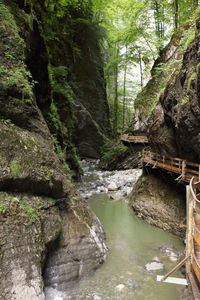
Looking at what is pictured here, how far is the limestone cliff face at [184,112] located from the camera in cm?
688

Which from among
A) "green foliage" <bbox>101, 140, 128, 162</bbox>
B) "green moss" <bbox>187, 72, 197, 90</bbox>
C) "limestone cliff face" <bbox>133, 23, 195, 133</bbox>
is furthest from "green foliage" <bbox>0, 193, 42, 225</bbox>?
"green foliage" <bbox>101, 140, 128, 162</bbox>

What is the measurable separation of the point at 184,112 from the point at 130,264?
5.38m

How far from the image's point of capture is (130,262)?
6301mm

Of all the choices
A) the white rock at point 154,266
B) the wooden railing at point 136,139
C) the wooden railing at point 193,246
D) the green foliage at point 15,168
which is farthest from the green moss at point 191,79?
the wooden railing at point 136,139

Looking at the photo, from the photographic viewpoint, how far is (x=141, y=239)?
7926mm

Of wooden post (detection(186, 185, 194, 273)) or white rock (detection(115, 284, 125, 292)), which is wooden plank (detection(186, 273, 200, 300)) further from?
white rock (detection(115, 284, 125, 292))

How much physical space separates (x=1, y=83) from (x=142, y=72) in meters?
20.7

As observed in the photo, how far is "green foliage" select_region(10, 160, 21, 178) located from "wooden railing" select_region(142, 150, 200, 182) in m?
5.62

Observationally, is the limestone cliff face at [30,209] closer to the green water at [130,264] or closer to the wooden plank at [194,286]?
the green water at [130,264]

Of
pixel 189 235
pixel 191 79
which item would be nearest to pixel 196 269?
pixel 189 235

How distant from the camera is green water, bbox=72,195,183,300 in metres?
4.98

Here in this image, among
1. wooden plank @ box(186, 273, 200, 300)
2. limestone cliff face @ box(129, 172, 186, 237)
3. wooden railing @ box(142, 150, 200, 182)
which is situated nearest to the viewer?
wooden plank @ box(186, 273, 200, 300)

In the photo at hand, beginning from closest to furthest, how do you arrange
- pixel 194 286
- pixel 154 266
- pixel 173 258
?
pixel 194 286, pixel 154 266, pixel 173 258

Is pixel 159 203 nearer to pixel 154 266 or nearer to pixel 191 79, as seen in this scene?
pixel 154 266
